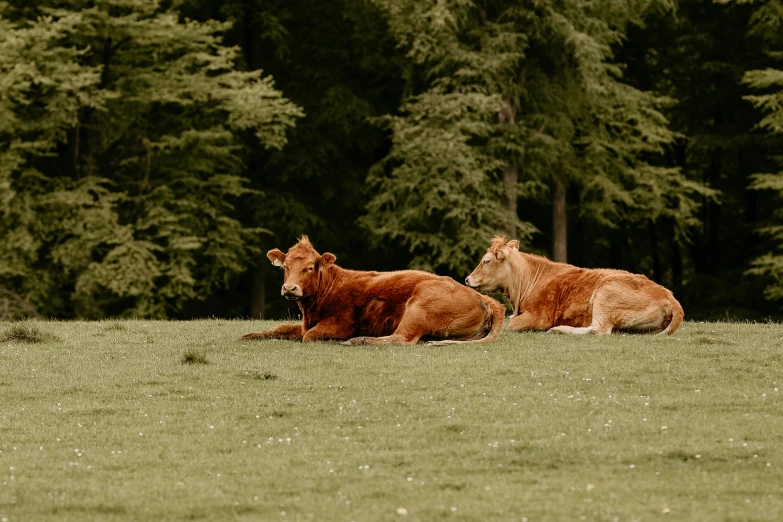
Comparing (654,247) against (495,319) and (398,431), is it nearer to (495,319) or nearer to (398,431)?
(495,319)

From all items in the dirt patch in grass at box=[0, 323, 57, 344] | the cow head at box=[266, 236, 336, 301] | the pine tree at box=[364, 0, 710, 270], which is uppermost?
the pine tree at box=[364, 0, 710, 270]

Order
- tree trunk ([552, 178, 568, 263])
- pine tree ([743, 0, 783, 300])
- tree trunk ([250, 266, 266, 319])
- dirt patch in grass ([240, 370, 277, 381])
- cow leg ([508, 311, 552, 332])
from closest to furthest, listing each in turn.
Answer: dirt patch in grass ([240, 370, 277, 381])
cow leg ([508, 311, 552, 332])
pine tree ([743, 0, 783, 300])
tree trunk ([552, 178, 568, 263])
tree trunk ([250, 266, 266, 319])

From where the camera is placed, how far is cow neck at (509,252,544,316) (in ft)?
57.2

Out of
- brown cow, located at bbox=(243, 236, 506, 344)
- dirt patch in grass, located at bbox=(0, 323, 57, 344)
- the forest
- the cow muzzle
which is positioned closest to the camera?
brown cow, located at bbox=(243, 236, 506, 344)

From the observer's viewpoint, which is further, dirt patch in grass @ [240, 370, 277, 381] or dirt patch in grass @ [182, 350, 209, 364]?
dirt patch in grass @ [182, 350, 209, 364]

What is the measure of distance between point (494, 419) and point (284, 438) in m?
1.73

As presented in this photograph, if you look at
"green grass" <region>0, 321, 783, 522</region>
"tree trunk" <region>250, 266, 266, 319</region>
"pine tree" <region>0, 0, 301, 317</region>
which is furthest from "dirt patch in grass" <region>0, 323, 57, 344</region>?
"tree trunk" <region>250, 266, 266, 319</region>

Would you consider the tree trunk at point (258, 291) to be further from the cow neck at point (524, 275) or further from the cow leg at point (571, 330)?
the cow leg at point (571, 330)

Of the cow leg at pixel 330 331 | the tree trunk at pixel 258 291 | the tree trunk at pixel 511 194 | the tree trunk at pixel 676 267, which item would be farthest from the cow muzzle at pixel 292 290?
the tree trunk at pixel 676 267

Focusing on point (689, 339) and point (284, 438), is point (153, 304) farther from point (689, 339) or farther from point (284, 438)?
point (284, 438)

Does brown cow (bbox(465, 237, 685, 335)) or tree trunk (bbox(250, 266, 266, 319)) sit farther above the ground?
brown cow (bbox(465, 237, 685, 335))

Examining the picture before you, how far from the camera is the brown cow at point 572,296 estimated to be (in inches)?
625

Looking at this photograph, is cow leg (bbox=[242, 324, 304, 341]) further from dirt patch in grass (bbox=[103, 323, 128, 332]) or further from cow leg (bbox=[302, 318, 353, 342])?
dirt patch in grass (bbox=[103, 323, 128, 332])

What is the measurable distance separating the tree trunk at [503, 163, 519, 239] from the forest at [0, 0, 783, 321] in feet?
0.33
